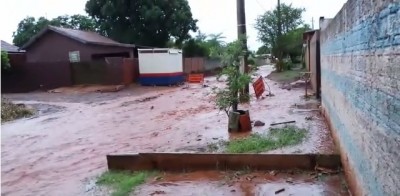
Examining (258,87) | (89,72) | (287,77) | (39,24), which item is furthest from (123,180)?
(39,24)

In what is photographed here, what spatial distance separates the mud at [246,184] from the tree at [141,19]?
96.6 ft

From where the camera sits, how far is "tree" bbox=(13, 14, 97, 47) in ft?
156

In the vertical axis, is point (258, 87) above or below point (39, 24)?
below

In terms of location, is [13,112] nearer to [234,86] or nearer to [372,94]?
[234,86]

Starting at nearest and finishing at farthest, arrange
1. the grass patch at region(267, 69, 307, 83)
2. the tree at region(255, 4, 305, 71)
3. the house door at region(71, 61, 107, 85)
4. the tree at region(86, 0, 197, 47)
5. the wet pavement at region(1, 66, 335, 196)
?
the wet pavement at region(1, 66, 335, 196) < the grass patch at region(267, 69, 307, 83) < the house door at region(71, 61, 107, 85) < the tree at region(86, 0, 197, 47) < the tree at region(255, 4, 305, 71)

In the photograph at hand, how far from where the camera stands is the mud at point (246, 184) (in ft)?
16.4

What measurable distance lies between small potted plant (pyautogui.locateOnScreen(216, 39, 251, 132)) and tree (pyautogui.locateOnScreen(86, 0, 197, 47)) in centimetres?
2608

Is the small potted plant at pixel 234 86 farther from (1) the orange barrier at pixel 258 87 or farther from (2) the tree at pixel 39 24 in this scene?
(2) the tree at pixel 39 24

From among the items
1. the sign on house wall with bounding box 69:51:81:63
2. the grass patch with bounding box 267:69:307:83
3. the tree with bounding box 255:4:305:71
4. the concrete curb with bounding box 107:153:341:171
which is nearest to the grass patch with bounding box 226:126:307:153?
the concrete curb with bounding box 107:153:341:171

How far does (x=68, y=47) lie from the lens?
29516 millimetres

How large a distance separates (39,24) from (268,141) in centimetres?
4705

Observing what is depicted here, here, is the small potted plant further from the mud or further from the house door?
the house door

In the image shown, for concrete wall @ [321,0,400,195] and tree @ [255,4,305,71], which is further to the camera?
tree @ [255,4,305,71]

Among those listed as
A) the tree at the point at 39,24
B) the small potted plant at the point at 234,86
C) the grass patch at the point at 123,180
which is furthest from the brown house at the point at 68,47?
the grass patch at the point at 123,180
